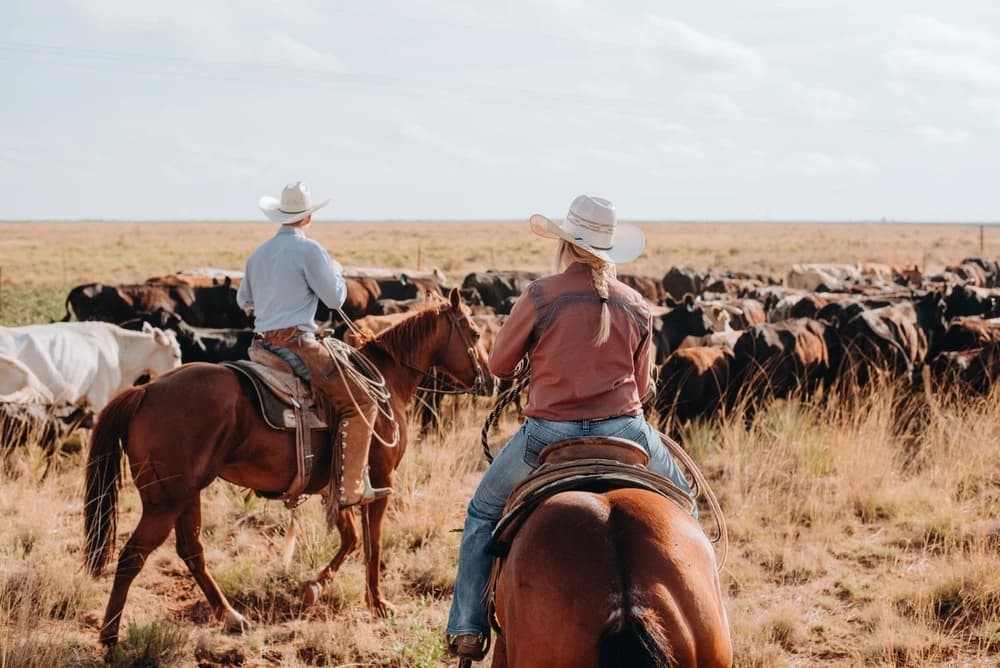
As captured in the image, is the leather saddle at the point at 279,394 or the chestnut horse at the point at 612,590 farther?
the leather saddle at the point at 279,394

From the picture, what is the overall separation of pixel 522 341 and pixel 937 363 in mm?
9864

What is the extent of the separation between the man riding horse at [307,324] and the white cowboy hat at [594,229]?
7.33 ft

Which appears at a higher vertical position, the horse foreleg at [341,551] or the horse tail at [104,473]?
the horse tail at [104,473]

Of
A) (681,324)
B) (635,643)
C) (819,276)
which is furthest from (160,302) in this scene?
(819,276)

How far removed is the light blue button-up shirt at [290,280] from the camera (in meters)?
5.64

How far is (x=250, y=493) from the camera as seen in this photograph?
7.57 meters

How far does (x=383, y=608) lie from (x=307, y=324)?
1963 millimetres

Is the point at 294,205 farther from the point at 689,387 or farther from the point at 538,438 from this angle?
the point at 689,387

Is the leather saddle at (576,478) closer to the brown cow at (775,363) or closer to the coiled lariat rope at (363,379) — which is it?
the coiled lariat rope at (363,379)

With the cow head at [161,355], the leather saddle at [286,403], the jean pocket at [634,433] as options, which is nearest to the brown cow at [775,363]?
the leather saddle at [286,403]

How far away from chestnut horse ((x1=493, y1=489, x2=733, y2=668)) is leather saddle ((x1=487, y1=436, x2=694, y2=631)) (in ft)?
0.90

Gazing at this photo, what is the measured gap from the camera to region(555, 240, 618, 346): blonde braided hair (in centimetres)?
365

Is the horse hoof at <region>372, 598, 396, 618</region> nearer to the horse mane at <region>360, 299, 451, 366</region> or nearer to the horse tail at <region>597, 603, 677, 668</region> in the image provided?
the horse mane at <region>360, 299, 451, 366</region>

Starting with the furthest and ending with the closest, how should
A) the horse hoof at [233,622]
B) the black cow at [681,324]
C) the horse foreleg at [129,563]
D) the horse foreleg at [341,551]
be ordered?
the black cow at [681,324] < the horse foreleg at [341,551] < the horse hoof at [233,622] < the horse foreleg at [129,563]
